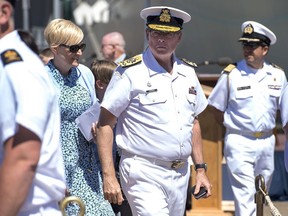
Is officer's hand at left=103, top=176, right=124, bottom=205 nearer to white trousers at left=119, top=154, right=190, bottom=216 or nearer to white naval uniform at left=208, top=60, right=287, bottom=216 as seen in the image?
white trousers at left=119, top=154, right=190, bottom=216

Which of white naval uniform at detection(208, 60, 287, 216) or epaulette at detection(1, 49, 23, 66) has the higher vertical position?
epaulette at detection(1, 49, 23, 66)

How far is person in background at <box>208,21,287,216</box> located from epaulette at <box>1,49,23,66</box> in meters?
5.30

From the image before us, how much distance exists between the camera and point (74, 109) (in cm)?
643

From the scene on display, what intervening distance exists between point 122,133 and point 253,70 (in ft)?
10.1

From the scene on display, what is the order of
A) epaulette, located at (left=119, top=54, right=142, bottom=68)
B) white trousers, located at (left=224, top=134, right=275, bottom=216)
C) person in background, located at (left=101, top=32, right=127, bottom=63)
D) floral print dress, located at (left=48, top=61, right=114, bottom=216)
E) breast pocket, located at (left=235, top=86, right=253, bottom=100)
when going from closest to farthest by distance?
epaulette, located at (left=119, top=54, right=142, bottom=68)
floral print dress, located at (left=48, top=61, right=114, bottom=216)
white trousers, located at (left=224, top=134, right=275, bottom=216)
breast pocket, located at (left=235, top=86, right=253, bottom=100)
person in background, located at (left=101, top=32, right=127, bottom=63)

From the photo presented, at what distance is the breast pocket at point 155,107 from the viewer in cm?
601

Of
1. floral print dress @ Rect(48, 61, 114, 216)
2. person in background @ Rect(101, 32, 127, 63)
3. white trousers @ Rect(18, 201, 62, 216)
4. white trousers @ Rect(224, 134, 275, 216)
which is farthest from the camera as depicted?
person in background @ Rect(101, 32, 127, 63)

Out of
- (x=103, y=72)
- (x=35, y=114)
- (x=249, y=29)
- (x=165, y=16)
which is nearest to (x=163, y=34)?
(x=165, y=16)

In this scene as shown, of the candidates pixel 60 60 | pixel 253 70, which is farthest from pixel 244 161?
pixel 60 60

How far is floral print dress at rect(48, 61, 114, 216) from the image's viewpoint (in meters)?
6.41

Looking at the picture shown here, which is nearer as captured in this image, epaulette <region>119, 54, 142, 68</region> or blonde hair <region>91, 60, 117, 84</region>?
epaulette <region>119, 54, 142, 68</region>

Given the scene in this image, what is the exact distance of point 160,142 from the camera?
598 cm

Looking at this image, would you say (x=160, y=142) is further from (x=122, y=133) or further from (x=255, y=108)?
(x=255, y=108)

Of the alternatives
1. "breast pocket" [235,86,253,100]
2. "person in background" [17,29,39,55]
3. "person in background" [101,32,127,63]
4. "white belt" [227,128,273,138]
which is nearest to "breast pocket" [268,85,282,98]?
"breast pocket" [235,86,253,100]
